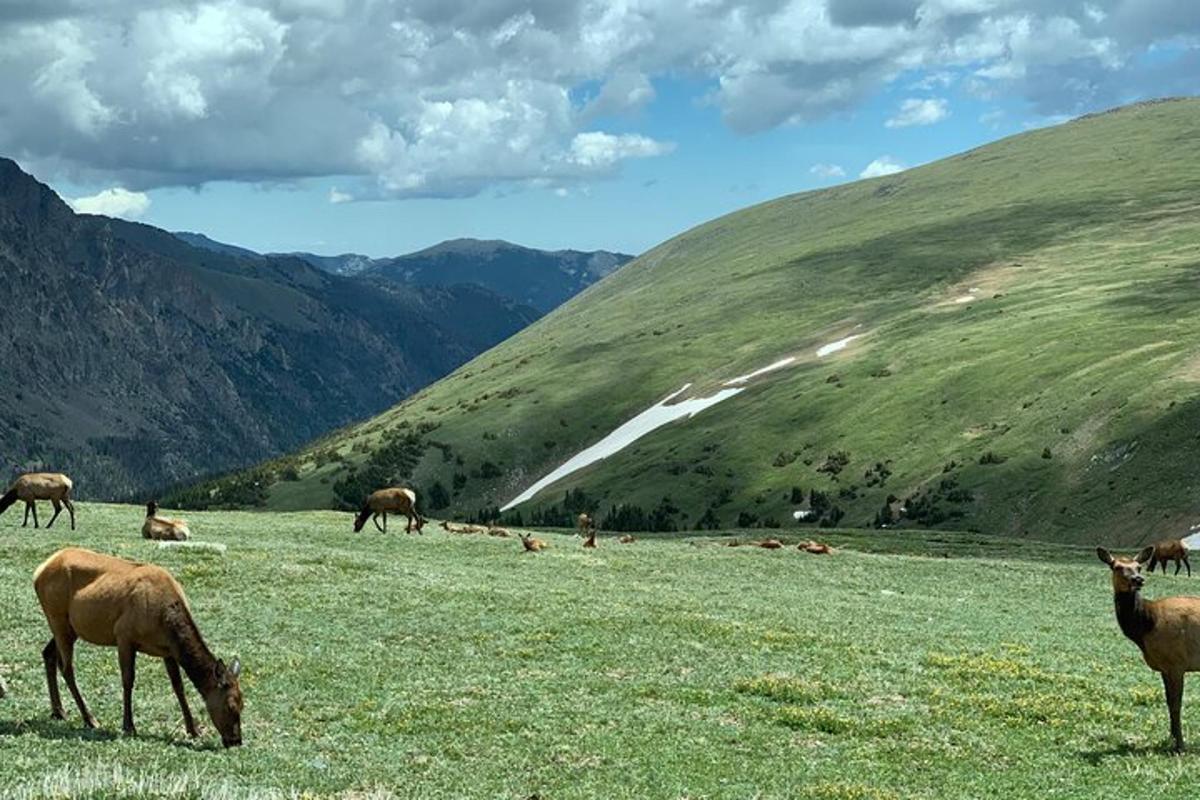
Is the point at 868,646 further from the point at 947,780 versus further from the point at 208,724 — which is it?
the point at 208,724

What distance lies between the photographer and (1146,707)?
24281 mm

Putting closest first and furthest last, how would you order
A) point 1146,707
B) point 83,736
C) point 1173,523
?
point 83,736, point 1146,707, point 1173,523

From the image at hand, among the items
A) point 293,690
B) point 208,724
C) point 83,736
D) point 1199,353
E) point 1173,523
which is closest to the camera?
point 83,736

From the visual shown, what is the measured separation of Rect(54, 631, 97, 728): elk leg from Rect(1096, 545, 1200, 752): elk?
1819 cm

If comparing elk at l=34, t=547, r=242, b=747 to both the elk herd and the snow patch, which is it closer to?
the elk herd

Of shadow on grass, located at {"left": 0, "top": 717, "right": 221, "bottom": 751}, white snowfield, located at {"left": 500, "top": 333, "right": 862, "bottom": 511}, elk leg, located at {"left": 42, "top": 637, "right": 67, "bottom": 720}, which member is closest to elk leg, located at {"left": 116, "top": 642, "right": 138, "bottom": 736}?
shadow on grass, located at {"left": 0, "top": 717, "right": 221, "bottom": 751}

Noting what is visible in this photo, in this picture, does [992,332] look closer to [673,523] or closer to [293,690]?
[673,523]

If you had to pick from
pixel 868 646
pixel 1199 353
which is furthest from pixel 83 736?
pixel 1199 353

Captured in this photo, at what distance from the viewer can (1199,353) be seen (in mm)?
125938

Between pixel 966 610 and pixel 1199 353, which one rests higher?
pixel 1199 353

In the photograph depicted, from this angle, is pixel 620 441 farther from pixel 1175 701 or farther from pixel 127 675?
pixel 127 675

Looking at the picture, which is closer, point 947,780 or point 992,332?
point 947,780

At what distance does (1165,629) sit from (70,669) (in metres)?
19.6

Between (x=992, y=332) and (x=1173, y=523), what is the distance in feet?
311
